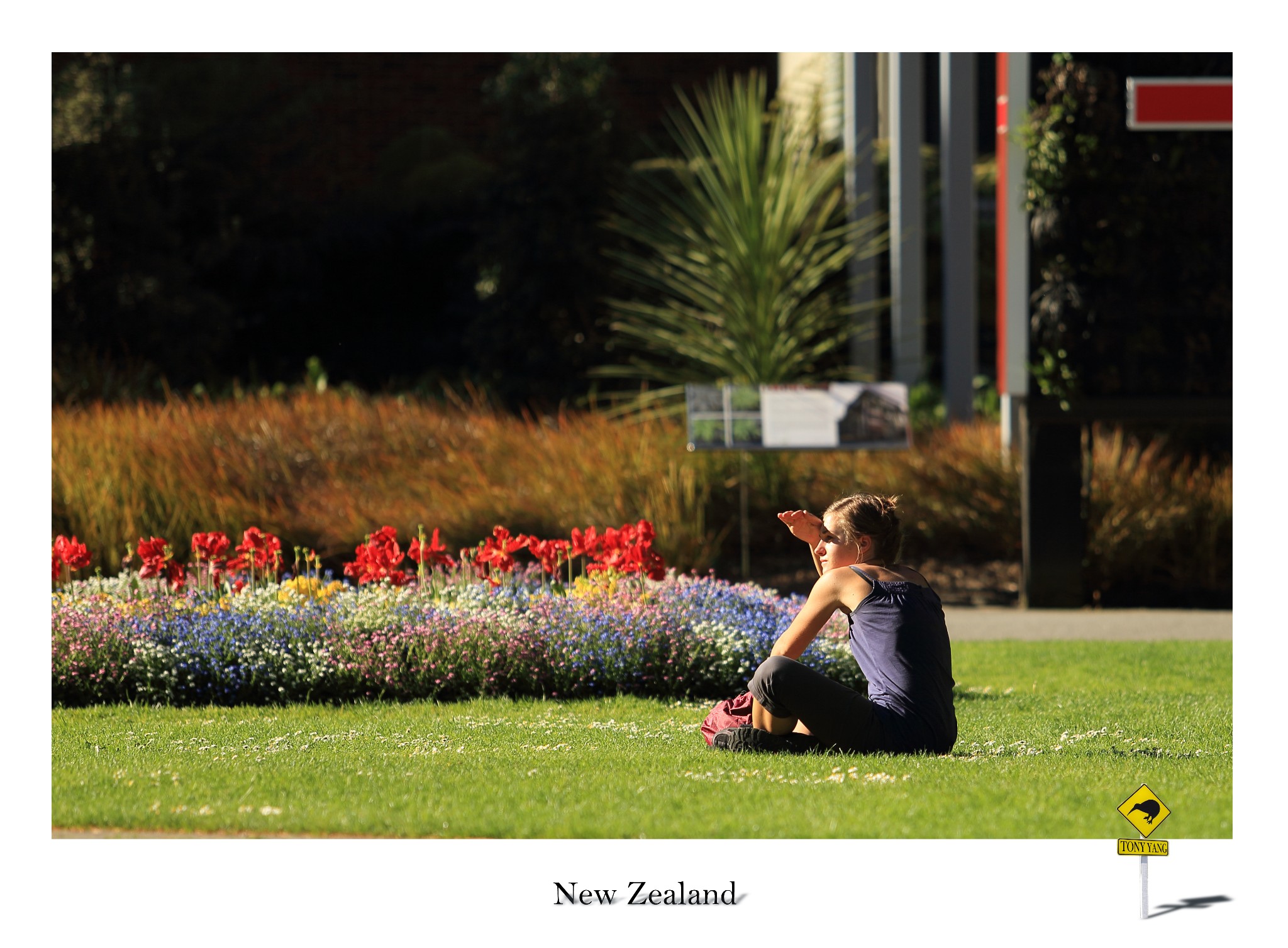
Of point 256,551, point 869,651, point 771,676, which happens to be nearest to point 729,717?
point 771,676

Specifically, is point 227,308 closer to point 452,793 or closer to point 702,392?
point 702,392

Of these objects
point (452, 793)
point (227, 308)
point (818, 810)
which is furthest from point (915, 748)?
point (227, 308)

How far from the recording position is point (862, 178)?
1588 centimetres

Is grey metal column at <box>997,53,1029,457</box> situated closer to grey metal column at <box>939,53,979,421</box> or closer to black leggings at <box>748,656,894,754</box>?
grey metal column at <box>939,53,979,421</box>

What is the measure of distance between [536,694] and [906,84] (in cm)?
1096

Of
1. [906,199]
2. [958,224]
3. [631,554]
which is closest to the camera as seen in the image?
[631,554]

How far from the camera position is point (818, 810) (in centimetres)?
387

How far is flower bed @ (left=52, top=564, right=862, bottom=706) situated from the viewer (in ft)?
19.9

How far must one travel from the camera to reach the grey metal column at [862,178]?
15.5m

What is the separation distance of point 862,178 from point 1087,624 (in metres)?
8.33

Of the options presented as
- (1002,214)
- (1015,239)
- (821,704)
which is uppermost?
(1002,214)

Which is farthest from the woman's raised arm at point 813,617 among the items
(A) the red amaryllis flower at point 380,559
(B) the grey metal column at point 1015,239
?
(B) the grey metal column at point 1015,239
